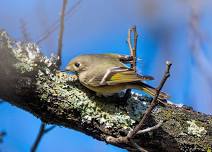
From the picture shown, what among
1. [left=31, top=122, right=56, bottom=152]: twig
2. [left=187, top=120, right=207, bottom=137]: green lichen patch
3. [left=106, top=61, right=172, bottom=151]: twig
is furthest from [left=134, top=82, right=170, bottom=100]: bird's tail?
[left=31, top=122, right=56, bottom=152]: twig

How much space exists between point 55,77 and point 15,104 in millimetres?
206

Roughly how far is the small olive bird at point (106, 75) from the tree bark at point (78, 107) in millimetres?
48

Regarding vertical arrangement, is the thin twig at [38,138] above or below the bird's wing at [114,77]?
below

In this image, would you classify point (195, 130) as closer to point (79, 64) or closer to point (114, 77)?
point (114, 77)

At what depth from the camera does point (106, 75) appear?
188 cm

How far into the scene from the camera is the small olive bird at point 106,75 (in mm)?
1829

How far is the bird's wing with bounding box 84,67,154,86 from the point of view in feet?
5.99

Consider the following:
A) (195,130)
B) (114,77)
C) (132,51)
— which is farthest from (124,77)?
(195,130)

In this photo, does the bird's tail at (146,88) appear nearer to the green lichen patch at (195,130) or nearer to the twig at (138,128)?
the green lichen patch at (195,130)

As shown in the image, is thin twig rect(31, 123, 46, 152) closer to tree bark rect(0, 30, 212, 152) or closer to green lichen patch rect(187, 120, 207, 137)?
tree bark rect(0, 30, 212, 152)

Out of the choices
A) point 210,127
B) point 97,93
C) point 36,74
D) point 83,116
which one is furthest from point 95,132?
point 210,127

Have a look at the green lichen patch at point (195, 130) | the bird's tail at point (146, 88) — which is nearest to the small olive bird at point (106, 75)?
the bird's tail at point (146, 88)

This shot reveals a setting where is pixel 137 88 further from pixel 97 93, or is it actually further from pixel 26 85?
pixel 26 85

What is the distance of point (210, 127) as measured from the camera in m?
1.88
